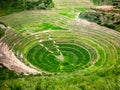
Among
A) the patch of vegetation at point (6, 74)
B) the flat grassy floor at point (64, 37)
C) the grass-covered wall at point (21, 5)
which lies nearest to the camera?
the flat grassy floor at point (64, 37)

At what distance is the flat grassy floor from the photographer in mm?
39719

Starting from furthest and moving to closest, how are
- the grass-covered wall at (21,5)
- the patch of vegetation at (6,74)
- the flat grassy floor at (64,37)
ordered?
the grass-covered wall at (21,5)
the patch of vegetation at (6,74)
the flat grassy floor at (64,37)

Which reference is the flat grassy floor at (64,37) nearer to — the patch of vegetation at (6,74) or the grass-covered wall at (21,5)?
the patch of vegetation at (6,74)

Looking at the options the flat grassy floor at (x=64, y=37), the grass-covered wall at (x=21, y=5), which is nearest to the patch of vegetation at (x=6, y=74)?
the flat grassy floor at (x=64, y=37)

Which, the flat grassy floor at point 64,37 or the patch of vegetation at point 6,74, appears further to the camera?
the patch of vegetation at point 6,74

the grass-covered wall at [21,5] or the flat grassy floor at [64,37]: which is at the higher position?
the grass-covered wall at [21,5]

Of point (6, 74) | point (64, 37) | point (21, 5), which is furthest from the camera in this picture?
point (21, 5)

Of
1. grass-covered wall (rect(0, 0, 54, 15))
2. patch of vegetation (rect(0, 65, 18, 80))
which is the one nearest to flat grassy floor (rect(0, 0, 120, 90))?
patch of vegetation (rect(0, 65, 18, 80))

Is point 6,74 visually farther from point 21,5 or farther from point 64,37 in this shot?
point 21,5

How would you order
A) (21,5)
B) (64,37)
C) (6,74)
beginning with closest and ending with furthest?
1. (6,74)
2. (64,37)
3. (21,5)

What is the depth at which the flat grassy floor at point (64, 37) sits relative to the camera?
3972 centimetres

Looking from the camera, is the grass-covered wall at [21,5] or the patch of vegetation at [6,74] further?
the grass-covered wall at [21,5]

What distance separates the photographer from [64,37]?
59500mm

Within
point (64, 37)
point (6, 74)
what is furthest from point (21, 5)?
point (6, 74)
